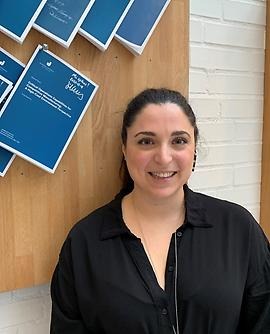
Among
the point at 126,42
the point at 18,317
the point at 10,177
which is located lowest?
the point at 18,317

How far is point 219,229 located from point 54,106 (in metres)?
0.54

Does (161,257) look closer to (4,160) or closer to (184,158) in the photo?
(184,158)

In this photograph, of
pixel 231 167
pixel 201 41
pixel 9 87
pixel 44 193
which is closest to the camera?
pixel 9 87

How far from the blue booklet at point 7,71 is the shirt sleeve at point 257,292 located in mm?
678

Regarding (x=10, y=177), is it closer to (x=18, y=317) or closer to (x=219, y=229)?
(x=18, y=317)

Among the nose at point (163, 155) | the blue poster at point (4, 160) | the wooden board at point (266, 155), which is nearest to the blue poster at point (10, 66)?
the blue poster at point (4, 160)

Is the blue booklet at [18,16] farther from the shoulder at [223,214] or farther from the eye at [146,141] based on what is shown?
the shoulder at [223,214]

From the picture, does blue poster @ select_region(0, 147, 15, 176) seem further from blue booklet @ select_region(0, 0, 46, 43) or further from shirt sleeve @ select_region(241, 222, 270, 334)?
shirt sleeve @ select_region(241, 222, 270, 334)

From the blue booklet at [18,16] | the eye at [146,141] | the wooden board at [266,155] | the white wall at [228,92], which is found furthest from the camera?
the wooden board at [266,155]

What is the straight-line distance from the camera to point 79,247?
1.10m

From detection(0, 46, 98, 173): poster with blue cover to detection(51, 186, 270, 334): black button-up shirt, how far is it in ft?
0.75

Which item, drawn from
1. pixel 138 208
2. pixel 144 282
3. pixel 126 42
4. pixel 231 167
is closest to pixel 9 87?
pixel 126 42

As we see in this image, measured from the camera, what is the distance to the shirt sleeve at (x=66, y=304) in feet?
3.55

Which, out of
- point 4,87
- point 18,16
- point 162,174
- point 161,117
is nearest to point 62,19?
point 18,16
